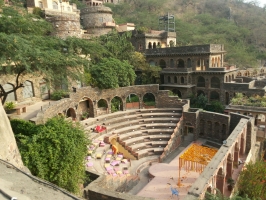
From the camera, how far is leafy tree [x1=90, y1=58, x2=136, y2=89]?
23.4 metres

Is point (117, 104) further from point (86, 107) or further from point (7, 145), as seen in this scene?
point (7, 145)

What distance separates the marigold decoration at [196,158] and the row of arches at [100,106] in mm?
10261

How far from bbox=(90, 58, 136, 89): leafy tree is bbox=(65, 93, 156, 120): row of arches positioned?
6.03 ft

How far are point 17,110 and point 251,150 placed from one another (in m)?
19.6

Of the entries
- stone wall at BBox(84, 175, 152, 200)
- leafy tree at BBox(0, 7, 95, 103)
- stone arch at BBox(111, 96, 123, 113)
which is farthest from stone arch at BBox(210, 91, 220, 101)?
stone wall at BBox(84, 175, 152, 200)

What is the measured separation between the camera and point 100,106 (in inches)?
1006

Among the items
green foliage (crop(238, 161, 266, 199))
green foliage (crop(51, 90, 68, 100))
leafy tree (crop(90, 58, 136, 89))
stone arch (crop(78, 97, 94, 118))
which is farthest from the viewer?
leafy tree (crop(90, 58, 136, 89))

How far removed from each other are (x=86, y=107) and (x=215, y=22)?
172 feet

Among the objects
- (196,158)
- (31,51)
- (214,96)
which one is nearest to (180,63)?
(214,96)

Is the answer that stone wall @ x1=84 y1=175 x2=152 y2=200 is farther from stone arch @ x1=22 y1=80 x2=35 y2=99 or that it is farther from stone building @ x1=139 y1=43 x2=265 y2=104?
stone building @ x1=139 y1=43 x2=265 y2=104

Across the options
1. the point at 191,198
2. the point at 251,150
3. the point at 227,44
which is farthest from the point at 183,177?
the point at 227,44

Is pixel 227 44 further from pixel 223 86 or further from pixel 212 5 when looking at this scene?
pixel 212 5

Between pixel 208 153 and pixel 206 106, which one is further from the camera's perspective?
pixel 206 106

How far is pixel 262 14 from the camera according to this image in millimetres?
72312
